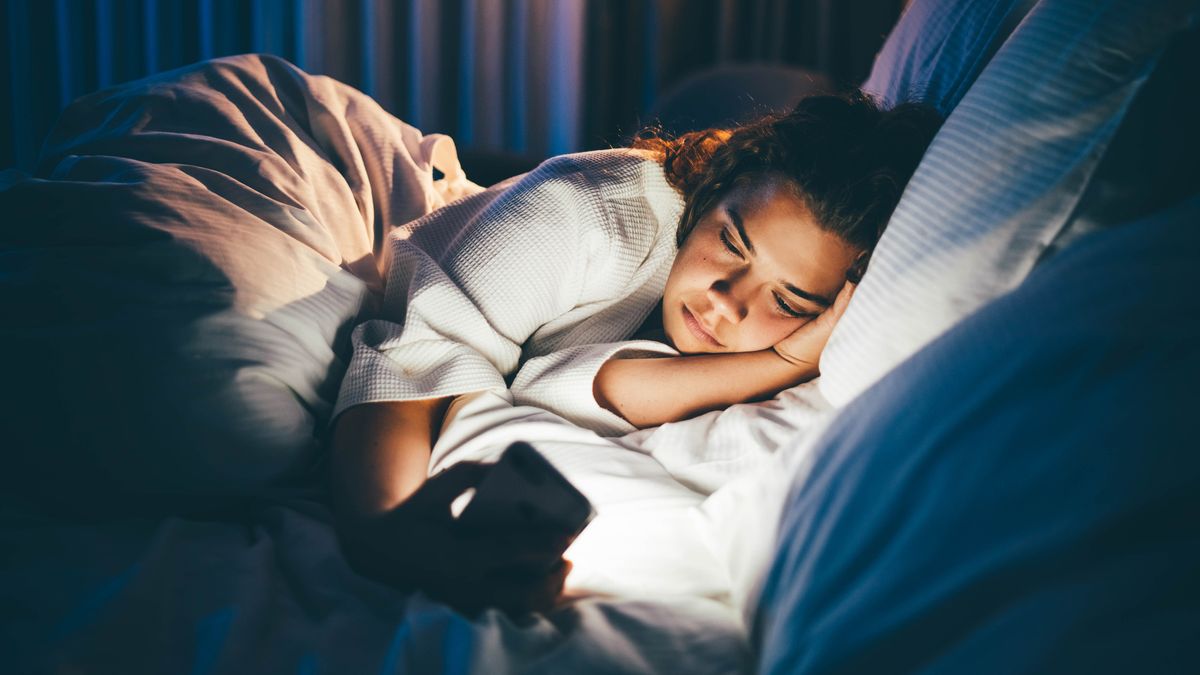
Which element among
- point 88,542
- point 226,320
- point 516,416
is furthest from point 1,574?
point 516,416

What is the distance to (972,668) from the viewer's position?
12.8 inches

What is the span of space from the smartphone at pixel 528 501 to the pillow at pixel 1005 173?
0.26 metres

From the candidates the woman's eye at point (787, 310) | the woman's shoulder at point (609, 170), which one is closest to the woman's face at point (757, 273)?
Answer: the woman's eye at point (787, 310)

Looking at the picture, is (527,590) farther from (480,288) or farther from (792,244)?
(792,244)

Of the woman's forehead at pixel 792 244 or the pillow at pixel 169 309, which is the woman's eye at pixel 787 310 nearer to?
the woman's forehead at pixel 792 244

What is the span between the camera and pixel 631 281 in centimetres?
95

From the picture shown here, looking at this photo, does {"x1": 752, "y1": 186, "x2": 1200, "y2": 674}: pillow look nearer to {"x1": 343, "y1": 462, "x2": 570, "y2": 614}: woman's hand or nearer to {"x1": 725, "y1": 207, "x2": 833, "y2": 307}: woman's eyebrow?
{"x1": 343, "y1": 462, "x2": 570, "y2": 614}: woman's hand

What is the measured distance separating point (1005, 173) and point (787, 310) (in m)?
0.37

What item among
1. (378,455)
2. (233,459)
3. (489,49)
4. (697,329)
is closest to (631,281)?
(697,329)

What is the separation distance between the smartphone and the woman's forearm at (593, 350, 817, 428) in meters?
0.24

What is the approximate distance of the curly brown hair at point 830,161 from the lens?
84cm

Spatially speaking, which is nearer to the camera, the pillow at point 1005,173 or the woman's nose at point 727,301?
the pillow at point 1005,173

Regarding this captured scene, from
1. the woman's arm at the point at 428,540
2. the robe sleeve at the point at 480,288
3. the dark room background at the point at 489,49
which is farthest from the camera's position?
the dark room background at the point at 489,49

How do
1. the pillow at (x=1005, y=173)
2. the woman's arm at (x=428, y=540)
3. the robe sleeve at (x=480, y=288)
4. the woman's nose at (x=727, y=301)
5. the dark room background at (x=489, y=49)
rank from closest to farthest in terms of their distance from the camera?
the pillow at (x=1005, y=173), the woman's arm at (x=428, y=540), the robe sleeve at (x=480, y=288), the woman's nose at (x=727, y=301), the dark room background at (x=489, y=49)
